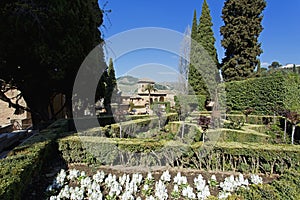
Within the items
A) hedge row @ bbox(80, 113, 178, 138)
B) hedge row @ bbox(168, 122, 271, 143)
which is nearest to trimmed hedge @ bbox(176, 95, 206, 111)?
hedge row @ bbox(80, 113, 178, 138)

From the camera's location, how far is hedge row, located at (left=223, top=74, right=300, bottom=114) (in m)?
9.62

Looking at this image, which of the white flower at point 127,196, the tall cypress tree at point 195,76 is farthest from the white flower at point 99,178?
the tall cypress tree at point 195,76

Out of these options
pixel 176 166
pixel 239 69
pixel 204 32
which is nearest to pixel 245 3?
pixel 204 32

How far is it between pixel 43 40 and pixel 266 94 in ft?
33.3

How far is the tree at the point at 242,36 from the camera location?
14.5 m

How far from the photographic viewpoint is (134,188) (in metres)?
3.11

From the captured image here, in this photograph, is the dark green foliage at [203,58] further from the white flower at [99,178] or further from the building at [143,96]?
the white flower at [99,178]

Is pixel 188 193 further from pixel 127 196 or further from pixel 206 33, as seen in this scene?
pixel 206 33

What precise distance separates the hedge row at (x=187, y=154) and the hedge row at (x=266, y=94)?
6.93 meters

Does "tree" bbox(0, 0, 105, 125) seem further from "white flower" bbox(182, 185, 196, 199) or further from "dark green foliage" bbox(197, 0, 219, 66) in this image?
"dark green foliage" bbox(197, 0, 219, 66)

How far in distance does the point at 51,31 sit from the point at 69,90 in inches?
106

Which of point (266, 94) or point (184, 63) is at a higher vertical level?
point (184, 63)

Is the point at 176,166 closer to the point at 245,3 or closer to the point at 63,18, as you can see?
the point at 63,18

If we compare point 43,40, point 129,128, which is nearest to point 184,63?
point 129,128
